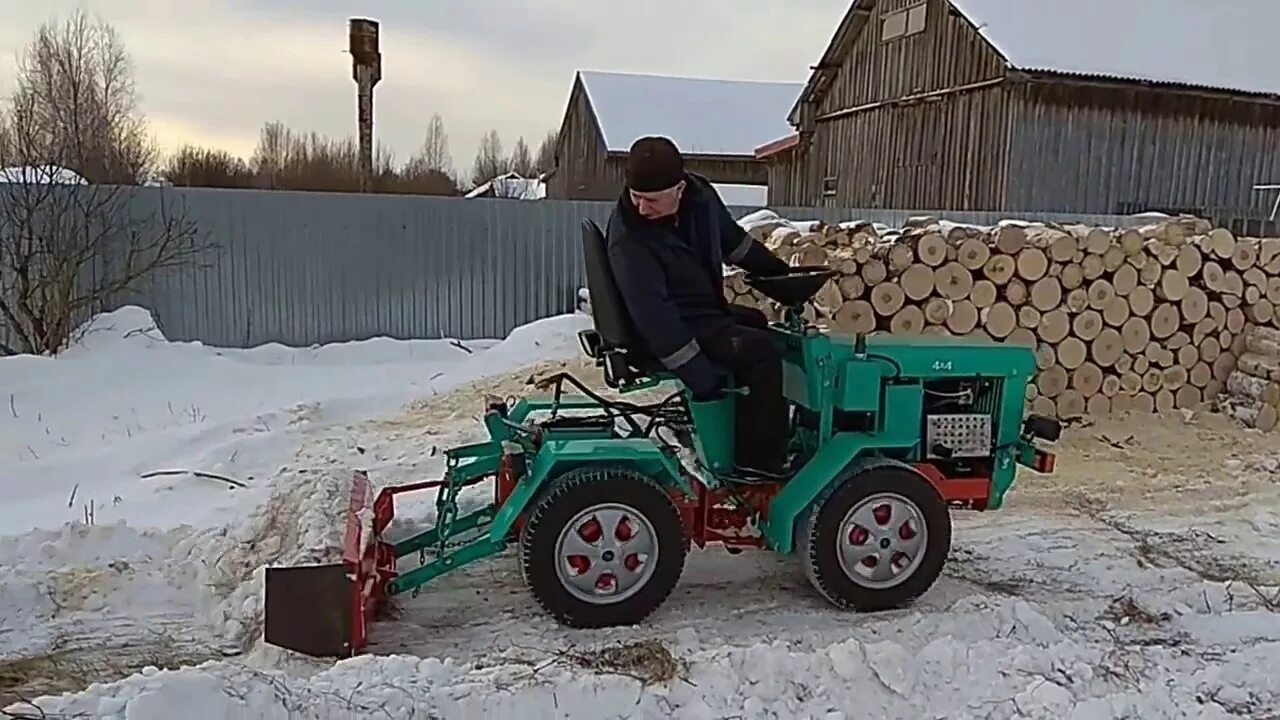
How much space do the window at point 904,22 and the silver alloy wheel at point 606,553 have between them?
1540 cm

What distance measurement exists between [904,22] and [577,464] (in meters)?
15.8

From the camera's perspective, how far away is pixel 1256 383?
23.8ft

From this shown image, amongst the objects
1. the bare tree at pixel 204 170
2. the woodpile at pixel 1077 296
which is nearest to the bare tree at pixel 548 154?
the bare tree at pixel 204 170

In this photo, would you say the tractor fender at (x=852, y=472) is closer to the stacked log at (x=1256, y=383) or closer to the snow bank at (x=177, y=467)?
the snow bank at (x=177, y=467)

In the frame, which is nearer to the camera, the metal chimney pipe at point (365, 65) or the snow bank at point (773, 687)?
the snow bank at point (773, 687)

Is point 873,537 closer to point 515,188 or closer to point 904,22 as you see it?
point 904,22

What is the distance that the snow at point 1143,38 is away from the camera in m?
15.0

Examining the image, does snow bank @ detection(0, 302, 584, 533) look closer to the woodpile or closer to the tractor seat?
the tractor seat

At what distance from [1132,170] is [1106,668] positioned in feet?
45.4

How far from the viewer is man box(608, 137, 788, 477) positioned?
3648 millimetres

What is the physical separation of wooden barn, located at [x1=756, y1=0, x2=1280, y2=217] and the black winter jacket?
40.5 feet

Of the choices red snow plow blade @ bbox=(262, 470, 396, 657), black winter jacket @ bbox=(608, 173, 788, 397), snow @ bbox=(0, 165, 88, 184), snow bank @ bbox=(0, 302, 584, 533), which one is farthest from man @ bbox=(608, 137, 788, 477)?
snow @ bbox=(0, 165, 88, 184)

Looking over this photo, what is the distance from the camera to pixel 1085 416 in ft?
23.9

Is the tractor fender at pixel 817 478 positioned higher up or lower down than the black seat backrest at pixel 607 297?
lower down
